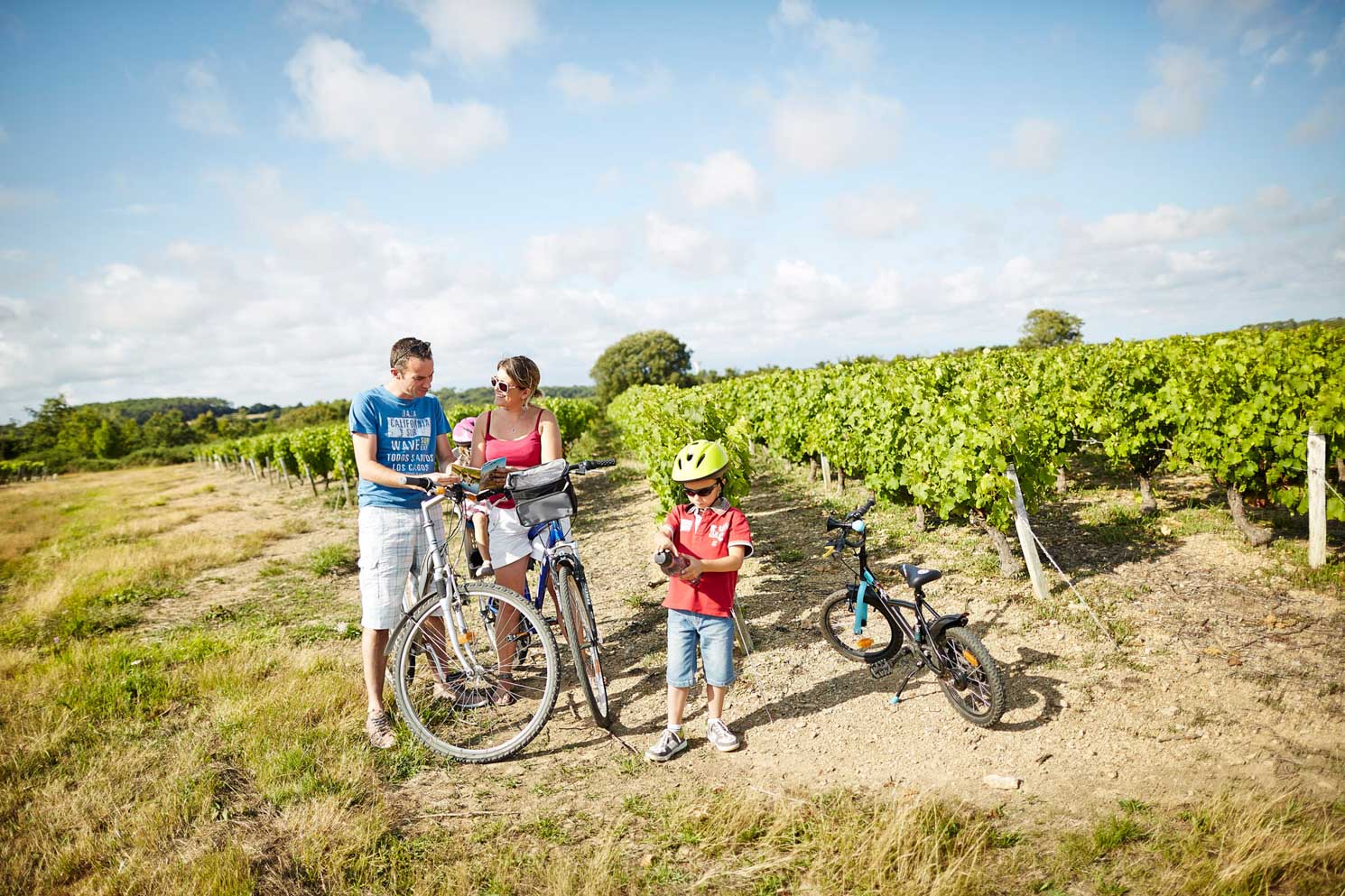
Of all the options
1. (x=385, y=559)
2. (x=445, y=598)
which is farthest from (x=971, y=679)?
(x=385, y=559)

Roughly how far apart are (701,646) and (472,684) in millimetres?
1380

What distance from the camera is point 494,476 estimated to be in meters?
3.48

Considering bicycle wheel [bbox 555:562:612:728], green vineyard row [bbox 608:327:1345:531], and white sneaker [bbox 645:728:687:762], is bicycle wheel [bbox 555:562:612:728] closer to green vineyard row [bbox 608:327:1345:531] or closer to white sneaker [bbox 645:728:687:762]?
white sneaker [bbox 645:728:687:762]

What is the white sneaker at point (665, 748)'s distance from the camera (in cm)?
335

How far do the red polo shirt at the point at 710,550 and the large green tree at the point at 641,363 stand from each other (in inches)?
2810

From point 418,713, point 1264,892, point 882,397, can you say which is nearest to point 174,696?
point 418,713

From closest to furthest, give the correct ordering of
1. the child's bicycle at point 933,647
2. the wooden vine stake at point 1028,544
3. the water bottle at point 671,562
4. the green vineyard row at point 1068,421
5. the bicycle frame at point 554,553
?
1. the water bottle at point 671,562
2. the child's bicycle at point 933,647
3. the bicycle frame at point 554,553
4. the wooden vine stake at point 1028,544
5. the green vineyard row at point 1068,421

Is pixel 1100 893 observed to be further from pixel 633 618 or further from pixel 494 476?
pixel 633 618

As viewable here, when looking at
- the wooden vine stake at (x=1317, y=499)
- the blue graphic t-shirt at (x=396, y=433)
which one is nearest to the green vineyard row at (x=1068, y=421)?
the wooden vine stake at (x=1317, y=499)

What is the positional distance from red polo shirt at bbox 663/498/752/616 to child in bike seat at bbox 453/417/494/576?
4.25ft

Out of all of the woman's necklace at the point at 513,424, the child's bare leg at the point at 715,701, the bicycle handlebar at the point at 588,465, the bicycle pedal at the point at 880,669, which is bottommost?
the bicycle pedal at the point at 880,669

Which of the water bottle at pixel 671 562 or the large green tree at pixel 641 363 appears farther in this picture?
the large green tree at pixel 641 363

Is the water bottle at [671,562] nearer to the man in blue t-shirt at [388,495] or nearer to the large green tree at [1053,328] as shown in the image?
the man in blue t-shirt at [388,495]

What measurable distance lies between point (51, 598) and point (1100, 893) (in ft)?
→ 36.3
